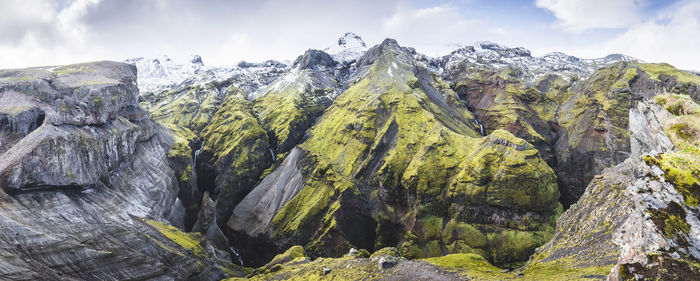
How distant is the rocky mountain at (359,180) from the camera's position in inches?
1313

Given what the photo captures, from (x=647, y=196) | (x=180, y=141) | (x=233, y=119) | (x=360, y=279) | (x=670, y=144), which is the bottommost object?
(x=360, y=279)

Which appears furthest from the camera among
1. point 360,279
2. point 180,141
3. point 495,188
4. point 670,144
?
point 180,141

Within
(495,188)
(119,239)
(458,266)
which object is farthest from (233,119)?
(458,266)

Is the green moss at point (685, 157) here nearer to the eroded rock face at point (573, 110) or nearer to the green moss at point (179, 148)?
the eroded rock face at point (573, 110)

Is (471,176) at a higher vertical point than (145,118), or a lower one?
lower

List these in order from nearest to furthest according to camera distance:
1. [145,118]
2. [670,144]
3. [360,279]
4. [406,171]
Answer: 1. [670,144]
2. [360,279]
3. [406,171]
4. [145,118]

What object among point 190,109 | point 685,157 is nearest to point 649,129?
point 685,157

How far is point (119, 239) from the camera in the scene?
5247 centimetres

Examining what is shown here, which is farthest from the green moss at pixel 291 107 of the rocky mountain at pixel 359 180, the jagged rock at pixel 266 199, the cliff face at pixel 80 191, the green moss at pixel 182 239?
the green moss at pixel 182 239

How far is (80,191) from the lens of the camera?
57844 millimetres

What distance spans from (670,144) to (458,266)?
28.9 meters

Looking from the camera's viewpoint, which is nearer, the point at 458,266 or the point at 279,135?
the point at 458,266

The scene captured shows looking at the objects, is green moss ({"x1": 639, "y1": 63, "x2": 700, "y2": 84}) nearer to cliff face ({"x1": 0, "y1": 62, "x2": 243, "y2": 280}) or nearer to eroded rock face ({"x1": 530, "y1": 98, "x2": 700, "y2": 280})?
eroded rock face ({"x1": 530, "y1": 98, "x2": 700, "y2": 280})

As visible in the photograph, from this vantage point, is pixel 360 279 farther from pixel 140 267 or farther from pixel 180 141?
pixel 180 141
